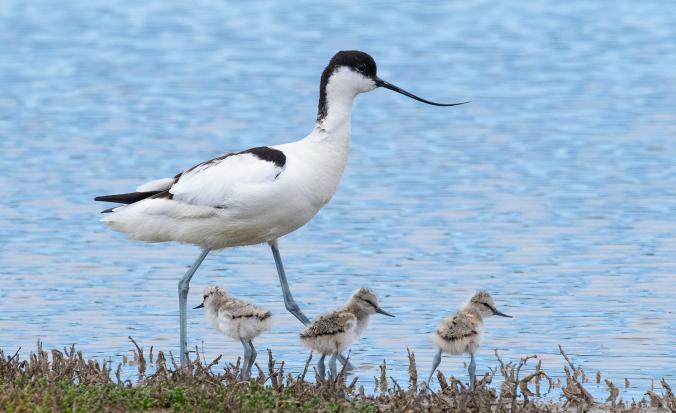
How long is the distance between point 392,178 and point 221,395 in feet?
29.6

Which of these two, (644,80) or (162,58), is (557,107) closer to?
(644,80)

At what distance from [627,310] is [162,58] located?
53.6 ft

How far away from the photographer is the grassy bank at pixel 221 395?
8.30 metres

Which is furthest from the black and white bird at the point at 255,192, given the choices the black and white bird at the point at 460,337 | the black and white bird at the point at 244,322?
the black and white bird at the point at 460,337

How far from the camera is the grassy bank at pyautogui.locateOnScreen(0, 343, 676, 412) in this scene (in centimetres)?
830

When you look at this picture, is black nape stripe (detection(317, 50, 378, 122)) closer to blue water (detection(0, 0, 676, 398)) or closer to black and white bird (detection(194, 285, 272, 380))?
black and white bird (detection(194, 285, 272, 380))

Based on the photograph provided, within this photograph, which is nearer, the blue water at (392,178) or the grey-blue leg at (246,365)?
the grey-blue leg at (246,365)

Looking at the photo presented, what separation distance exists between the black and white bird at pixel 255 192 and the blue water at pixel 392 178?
0.99 m

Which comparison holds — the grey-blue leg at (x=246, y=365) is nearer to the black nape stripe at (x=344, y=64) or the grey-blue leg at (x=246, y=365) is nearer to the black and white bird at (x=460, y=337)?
the black and white bird at (x=460, y=337)

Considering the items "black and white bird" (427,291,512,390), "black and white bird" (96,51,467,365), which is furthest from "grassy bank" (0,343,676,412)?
"black and white bird" (96,51,467,365)

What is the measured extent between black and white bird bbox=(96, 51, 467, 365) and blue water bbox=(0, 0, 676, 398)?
0.99 m

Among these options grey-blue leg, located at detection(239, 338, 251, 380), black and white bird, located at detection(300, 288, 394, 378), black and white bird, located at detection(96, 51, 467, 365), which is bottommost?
grey-blue leg, located at detection(239, 338, 251, 380)

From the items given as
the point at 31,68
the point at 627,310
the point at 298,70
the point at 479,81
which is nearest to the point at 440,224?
the point at 627,310

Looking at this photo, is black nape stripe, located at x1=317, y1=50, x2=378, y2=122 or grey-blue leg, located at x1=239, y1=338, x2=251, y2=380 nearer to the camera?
grey-blue leg, located at x1=239, y1=338, x2=251, y2=380
